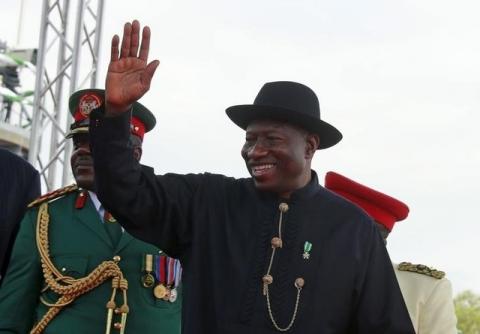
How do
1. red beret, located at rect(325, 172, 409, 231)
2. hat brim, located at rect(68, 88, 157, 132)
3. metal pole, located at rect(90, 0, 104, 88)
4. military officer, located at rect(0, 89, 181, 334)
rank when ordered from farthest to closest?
1. metal pole, located at rect(90, 0, 104, 88)
2. red beret, located at rect(325, 172, 409, 231)
3. hat brim, located at rect(68, 88, 157, 132)
4. military officer, located at rect(0, 89, 181, 334)

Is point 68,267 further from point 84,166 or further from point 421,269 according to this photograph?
point 421,269

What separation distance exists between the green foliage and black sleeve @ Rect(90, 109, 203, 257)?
107ft

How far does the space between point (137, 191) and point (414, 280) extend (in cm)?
195

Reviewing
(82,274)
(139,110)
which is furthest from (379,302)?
(139,110)

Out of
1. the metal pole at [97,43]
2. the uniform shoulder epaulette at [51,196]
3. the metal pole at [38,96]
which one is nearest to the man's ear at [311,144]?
the uniform shoulder epaulette at [51,196]

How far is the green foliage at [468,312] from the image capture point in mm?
34500

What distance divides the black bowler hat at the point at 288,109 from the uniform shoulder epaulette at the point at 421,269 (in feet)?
4.22

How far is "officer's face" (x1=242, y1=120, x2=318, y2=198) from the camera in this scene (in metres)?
3.02

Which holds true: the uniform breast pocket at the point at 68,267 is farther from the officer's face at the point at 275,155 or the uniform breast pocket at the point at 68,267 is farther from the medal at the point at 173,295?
the officer's face at the point at 275,155

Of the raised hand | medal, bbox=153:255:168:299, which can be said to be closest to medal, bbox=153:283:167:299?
medal, bbox=153:255:168:299

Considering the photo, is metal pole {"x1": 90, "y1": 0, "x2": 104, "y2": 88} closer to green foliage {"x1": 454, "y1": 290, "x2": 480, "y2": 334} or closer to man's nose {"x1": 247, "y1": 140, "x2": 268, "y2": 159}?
man's nose {"x1": 247, "y1": 140, "x2": 268, "y2": 159}

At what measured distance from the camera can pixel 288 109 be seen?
306cm

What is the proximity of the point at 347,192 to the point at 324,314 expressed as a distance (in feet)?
5.61

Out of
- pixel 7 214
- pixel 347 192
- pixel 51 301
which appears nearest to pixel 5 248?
pixel 7 214
